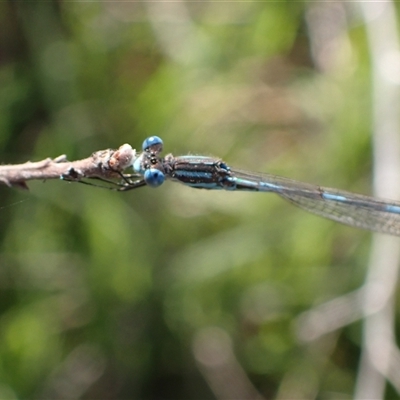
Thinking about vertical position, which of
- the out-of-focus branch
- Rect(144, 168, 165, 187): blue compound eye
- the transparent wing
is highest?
the transparent wing

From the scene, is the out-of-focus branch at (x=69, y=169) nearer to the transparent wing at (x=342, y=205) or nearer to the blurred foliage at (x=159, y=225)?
the transparent wing at (x=342, y=205)

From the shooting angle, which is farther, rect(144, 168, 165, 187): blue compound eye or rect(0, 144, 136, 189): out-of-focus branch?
rect(144, 168, 165, 187): blue compound eye

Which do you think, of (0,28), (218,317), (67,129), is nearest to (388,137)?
(218,317)

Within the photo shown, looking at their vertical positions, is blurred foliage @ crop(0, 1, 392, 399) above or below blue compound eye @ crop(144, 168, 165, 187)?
above

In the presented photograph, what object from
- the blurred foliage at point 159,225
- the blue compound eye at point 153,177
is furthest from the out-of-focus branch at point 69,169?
the blurred foliage at point 159,225

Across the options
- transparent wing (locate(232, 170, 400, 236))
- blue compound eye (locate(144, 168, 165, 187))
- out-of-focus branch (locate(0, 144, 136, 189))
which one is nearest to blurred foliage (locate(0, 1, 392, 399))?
transparent wing (locate(232, 170, 400, 236))

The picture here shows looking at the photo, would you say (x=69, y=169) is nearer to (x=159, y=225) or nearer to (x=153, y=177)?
(x=153, y=177)

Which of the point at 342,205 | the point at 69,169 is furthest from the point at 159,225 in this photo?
the point at 69,169

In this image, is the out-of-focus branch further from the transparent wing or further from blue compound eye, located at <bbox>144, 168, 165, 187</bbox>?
the transparent wing
